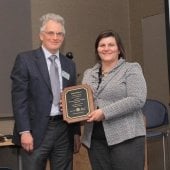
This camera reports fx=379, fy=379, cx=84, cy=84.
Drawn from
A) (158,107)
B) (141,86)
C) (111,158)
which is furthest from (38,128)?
(158,107)

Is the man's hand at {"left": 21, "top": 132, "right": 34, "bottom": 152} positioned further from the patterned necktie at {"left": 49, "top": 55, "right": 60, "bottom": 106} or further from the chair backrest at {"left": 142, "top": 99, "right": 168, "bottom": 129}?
the chair backrest at {"left": 142, "top": 99, "right": 168, "bottom": 129}

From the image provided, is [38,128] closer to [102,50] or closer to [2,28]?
[102,50]

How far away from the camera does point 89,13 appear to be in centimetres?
538

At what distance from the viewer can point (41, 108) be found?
2.46m

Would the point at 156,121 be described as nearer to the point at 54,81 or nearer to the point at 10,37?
the point at 10,37

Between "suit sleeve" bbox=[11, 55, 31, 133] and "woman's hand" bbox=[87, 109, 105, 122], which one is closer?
"woman's hand" bbox=[87, 109, 105, 122]

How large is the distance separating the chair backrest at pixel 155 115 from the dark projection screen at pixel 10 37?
1615mm

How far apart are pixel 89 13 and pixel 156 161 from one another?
226 cm

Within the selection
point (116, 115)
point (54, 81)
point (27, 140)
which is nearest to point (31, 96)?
point (54, 81)

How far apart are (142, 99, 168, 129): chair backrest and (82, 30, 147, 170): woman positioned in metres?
1.99

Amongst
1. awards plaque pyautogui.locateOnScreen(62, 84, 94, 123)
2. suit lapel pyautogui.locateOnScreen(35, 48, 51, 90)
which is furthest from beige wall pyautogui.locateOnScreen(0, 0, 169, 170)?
awards plaque pyautogui.locateOnScreen(62, 84, 94, 123)

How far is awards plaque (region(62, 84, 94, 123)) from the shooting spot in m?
2.43

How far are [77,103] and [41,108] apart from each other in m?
0.24

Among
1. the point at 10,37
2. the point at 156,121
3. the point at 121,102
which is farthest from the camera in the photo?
the point at 10,37
